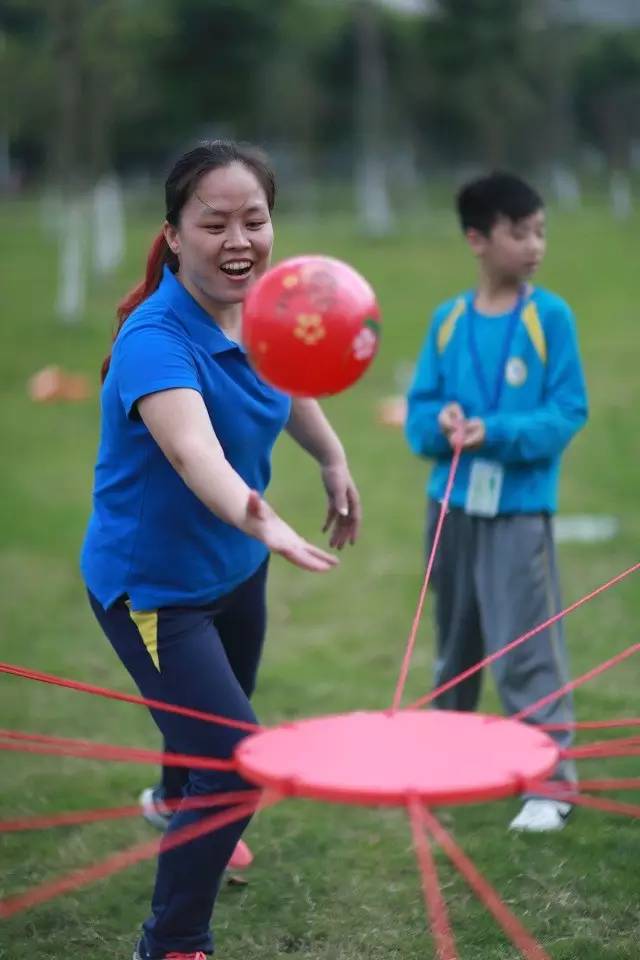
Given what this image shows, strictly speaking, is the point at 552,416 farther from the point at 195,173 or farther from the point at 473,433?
the point at 195,173

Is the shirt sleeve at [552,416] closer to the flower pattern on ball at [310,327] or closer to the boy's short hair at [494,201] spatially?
the boy's short hair at [494,201]

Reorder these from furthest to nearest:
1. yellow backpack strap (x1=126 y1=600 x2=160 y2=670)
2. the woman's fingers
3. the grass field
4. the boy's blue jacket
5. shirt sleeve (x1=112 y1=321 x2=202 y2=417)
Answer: the boy's blue jacket → the grass field → yellow backpack strap (x1=126 y1=600 x2=160 y2=670) → shirt sleeve (x1=112 y1=321 x2=202 y2=417) → the woman's fingers

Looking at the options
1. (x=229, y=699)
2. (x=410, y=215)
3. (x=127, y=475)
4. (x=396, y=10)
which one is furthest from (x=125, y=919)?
(x=396, y=10)

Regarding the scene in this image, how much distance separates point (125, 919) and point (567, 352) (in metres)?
2.05

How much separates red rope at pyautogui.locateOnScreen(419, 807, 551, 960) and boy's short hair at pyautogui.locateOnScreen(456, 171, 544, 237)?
71.7 inches

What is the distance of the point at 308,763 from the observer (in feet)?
7.80

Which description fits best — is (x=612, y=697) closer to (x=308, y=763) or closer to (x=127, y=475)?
(x=127, y=475)

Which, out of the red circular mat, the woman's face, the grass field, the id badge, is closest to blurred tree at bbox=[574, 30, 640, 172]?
the grass field

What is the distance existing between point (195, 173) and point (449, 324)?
1.70 m

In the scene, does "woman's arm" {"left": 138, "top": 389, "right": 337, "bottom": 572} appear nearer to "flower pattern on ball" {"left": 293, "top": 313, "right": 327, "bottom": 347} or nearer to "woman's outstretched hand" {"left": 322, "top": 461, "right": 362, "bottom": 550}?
"flower pattern on ball" {"left": 293, "top": 313, "right": 327, "bottom": 347}

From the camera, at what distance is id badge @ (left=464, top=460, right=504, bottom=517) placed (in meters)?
4.36

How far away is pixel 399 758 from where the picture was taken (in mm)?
2428

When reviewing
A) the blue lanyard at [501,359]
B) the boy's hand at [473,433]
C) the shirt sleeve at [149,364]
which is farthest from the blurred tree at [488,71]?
the shirt sleeve at [149,364]

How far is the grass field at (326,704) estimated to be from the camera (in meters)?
3.73
